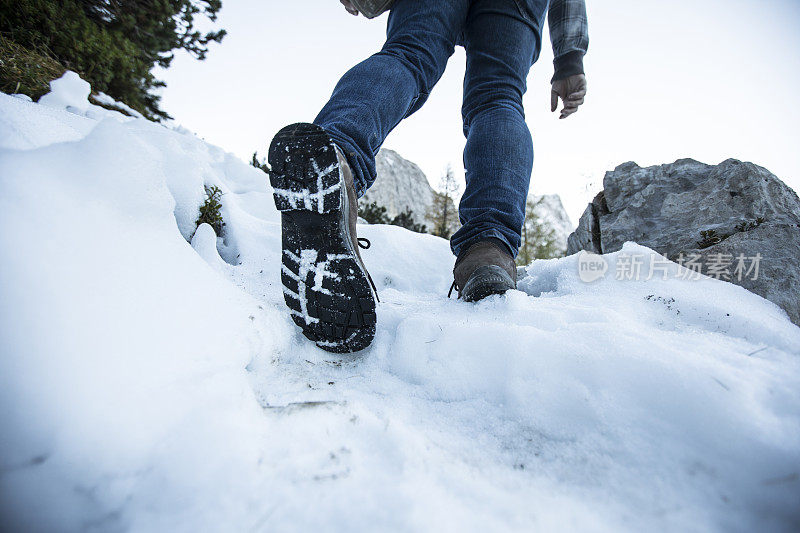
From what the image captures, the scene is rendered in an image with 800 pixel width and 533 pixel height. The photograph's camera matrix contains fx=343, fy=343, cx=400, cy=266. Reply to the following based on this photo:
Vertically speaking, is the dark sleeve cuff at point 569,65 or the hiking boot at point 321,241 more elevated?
the dark sleeve cuff at point 569,65

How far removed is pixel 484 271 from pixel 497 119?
0.51m

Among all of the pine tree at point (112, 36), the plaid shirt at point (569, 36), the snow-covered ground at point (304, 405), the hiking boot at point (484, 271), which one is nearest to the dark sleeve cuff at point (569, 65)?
the plaid shirt at point (569, 36)

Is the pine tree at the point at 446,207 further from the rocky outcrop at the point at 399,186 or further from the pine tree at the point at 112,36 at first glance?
the pine tree at the point at 112,36

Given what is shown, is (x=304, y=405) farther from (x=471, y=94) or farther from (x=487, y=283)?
(x=471, y=94)

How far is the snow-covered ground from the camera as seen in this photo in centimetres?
35

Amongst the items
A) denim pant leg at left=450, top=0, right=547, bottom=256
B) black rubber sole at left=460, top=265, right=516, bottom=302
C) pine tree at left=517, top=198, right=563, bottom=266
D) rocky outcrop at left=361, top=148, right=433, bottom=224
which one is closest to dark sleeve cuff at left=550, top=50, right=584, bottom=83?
denim pant leg at left=450, top=0, right=547, bottom=256

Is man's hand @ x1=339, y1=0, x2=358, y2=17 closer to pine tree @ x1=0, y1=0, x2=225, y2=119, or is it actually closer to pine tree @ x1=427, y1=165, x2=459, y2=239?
pine tree @ x1=0, y1=0, x2=225, y2=119

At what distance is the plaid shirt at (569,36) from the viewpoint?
131 cm

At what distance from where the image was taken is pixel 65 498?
327 mm

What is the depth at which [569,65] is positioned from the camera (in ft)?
4.35

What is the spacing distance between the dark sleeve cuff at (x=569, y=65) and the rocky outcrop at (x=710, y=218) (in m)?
0.93

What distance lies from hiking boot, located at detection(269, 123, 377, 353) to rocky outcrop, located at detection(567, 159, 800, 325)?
140cm

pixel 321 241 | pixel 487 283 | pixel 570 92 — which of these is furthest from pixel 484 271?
pixel 570 92

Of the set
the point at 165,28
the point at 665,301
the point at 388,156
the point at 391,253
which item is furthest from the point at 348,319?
the point at 388,156
